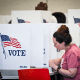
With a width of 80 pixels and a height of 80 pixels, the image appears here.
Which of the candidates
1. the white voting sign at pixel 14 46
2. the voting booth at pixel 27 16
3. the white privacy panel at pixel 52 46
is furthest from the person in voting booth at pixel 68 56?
the voting booth at pixel 27 16

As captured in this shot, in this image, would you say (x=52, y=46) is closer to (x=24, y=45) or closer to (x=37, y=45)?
(x=37, y=45)

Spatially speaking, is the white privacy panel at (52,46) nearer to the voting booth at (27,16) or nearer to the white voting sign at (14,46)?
the white voting sign at (14,46)

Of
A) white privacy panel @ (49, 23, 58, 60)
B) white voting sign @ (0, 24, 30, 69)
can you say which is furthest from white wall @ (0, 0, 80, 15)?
white voting sign @ (0, 24, 30, 69)

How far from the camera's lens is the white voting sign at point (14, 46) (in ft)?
3.82

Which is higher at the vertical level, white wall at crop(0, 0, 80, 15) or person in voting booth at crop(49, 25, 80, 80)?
white wall at crop(0, 0, 80, 15)

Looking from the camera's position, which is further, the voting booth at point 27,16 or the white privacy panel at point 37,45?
the voting booth at point 27,16

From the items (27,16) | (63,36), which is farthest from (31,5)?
(63,36)

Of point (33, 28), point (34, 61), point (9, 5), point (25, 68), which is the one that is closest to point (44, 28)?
point (33, 28)

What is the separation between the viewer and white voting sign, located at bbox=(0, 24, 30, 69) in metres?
1.16

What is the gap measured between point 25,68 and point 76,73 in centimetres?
53

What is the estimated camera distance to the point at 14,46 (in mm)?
1184

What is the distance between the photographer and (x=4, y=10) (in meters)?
4.12

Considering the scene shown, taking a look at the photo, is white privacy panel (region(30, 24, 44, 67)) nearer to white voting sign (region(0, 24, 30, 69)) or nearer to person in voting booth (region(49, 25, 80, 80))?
white voting sign (region(0, 24, 30, 69))

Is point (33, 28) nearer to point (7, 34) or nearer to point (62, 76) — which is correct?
point (7, 34)
